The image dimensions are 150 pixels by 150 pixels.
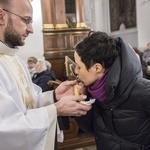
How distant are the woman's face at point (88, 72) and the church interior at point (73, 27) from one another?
119 centimetres

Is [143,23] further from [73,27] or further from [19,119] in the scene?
[19,119]

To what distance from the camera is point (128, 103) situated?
4.84 feet

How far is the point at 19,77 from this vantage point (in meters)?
1.75

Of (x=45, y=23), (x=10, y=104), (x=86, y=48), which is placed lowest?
(x=10, y=104)

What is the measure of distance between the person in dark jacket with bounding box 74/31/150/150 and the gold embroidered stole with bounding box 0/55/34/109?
0.41m

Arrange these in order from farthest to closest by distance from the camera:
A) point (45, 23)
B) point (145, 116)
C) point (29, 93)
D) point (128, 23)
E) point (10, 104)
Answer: point (128, 23) → point (45, 23) → point (29, 93) → point (145, 116) → point (10, 104)

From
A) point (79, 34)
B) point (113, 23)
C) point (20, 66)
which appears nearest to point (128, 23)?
point (113, 23)

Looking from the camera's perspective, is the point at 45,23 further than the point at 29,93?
Yes

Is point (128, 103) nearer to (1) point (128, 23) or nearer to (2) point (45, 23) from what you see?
(2) point (45, 23)

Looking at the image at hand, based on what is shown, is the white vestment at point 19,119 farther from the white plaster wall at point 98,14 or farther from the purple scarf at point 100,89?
the white plaster wall at point 98,14

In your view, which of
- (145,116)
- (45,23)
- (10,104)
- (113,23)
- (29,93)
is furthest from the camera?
(113,23)

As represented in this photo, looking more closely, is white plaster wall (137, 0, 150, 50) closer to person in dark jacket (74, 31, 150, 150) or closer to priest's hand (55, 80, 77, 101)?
priest's hand (55, 80, 77, 101)

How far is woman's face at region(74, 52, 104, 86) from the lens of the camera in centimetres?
151

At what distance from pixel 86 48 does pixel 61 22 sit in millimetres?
6430
